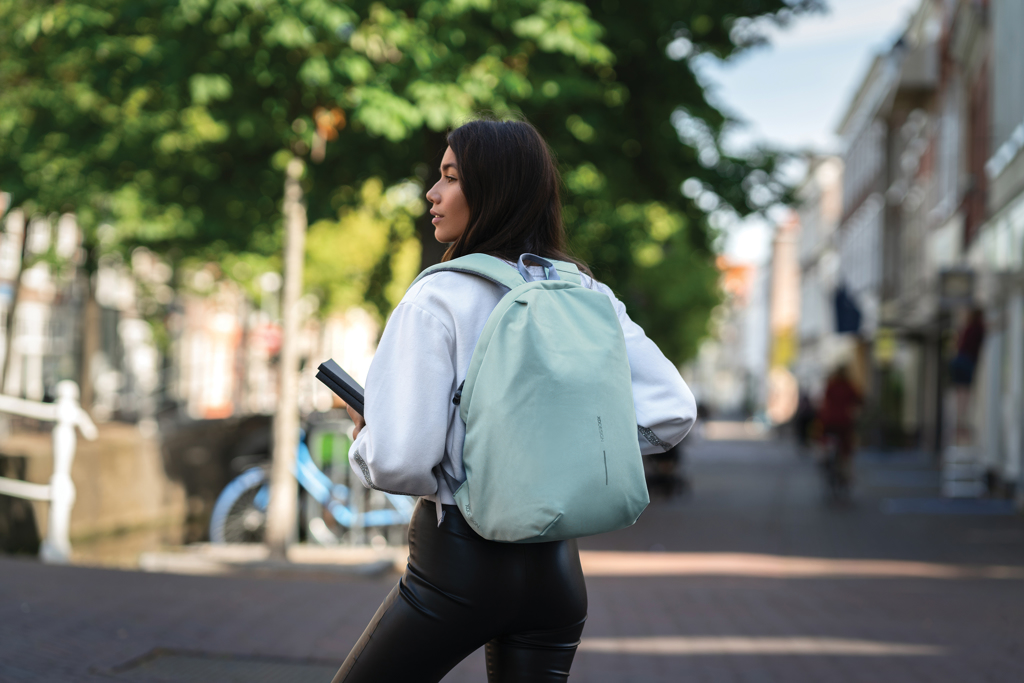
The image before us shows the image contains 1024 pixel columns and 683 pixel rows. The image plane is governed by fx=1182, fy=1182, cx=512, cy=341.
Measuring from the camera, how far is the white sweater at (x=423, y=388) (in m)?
1.88

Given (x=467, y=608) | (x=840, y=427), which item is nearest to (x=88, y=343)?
(x=840, y=427)

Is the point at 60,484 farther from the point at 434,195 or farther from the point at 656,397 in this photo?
the point at 656,397

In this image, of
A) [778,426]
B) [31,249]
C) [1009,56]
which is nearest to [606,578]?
[1009,56]

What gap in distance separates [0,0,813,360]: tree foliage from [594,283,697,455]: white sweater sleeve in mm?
5064

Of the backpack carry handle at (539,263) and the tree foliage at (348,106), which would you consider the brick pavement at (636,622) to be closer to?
the tree foliage at (348,106)

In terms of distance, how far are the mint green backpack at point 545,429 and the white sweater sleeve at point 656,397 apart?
0.42 feet

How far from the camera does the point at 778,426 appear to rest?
45.6 m

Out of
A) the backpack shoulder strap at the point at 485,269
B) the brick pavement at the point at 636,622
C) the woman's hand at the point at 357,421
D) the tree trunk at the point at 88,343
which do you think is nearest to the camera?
the backpack shoulder strap at the point at 485,269

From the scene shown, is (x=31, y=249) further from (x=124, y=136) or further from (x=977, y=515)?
(x=977, y=515)

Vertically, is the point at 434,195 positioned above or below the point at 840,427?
above

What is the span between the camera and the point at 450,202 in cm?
215

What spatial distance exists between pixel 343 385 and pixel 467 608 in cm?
46

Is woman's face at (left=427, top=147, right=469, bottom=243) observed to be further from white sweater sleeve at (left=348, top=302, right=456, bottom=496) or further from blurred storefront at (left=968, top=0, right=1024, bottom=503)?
blurred storefront at (left=968, top=0, right=1024, bottom=503)

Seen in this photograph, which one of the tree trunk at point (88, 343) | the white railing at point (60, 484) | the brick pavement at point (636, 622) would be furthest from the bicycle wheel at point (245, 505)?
the tree trunk at point (88, 343)
